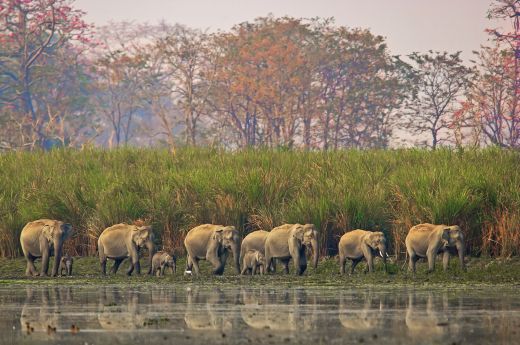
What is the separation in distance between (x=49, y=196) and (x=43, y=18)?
34197 millimetres

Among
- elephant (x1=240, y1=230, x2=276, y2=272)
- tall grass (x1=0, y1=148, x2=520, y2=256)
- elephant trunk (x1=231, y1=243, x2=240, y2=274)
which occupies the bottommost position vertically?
elephant trunk (x1=231, y1=243, x2=240, y2=274)

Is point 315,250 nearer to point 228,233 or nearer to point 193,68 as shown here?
point 228,233

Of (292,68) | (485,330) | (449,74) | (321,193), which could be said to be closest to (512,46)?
(449,74)

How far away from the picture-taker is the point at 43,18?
56812 millimetres

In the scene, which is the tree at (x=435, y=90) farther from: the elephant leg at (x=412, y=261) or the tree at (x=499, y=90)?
the elephant leg at (x=412, y=261)

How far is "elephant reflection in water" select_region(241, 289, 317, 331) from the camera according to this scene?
38.6ft

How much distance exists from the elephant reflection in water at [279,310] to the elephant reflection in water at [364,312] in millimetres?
313

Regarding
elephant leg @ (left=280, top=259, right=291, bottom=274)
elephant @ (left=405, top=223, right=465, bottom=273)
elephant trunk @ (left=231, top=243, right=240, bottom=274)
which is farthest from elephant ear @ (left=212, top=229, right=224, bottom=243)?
elephant @ (left=405, top=223, right=465, bottom=273)

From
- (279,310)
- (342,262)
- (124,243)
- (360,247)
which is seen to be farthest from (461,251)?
(279,310)

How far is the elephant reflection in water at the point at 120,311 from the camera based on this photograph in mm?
11909

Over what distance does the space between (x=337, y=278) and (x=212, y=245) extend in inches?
106

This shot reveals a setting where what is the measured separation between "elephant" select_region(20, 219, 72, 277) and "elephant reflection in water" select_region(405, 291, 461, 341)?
23.9ft

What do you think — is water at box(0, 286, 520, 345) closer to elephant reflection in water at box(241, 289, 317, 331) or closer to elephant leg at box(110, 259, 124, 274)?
elephant reflection in water at box(241, 289, 317, 331)

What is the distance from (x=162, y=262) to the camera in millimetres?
20438
